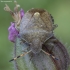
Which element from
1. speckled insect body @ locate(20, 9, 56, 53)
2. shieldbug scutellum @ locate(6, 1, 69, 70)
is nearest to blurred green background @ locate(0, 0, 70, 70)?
shieldbug scutellum @ locate(6, 1, 69, 70)

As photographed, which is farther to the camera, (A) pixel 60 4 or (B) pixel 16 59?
(A) pixel 60 4

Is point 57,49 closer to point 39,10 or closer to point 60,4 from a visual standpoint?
point 39,10

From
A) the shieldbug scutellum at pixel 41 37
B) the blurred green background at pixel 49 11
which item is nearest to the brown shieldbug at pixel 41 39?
the shieldbug scutellum at pixel 41 37

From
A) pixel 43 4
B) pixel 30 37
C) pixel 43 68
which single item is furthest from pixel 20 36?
pixel 43 4

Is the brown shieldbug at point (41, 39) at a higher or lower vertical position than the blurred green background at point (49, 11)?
higher

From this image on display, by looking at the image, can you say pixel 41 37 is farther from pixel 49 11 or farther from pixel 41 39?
pixel 49 11

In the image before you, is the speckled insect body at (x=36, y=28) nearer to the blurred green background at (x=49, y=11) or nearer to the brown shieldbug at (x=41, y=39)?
the brown shieldbug at (x=41, y=39)
